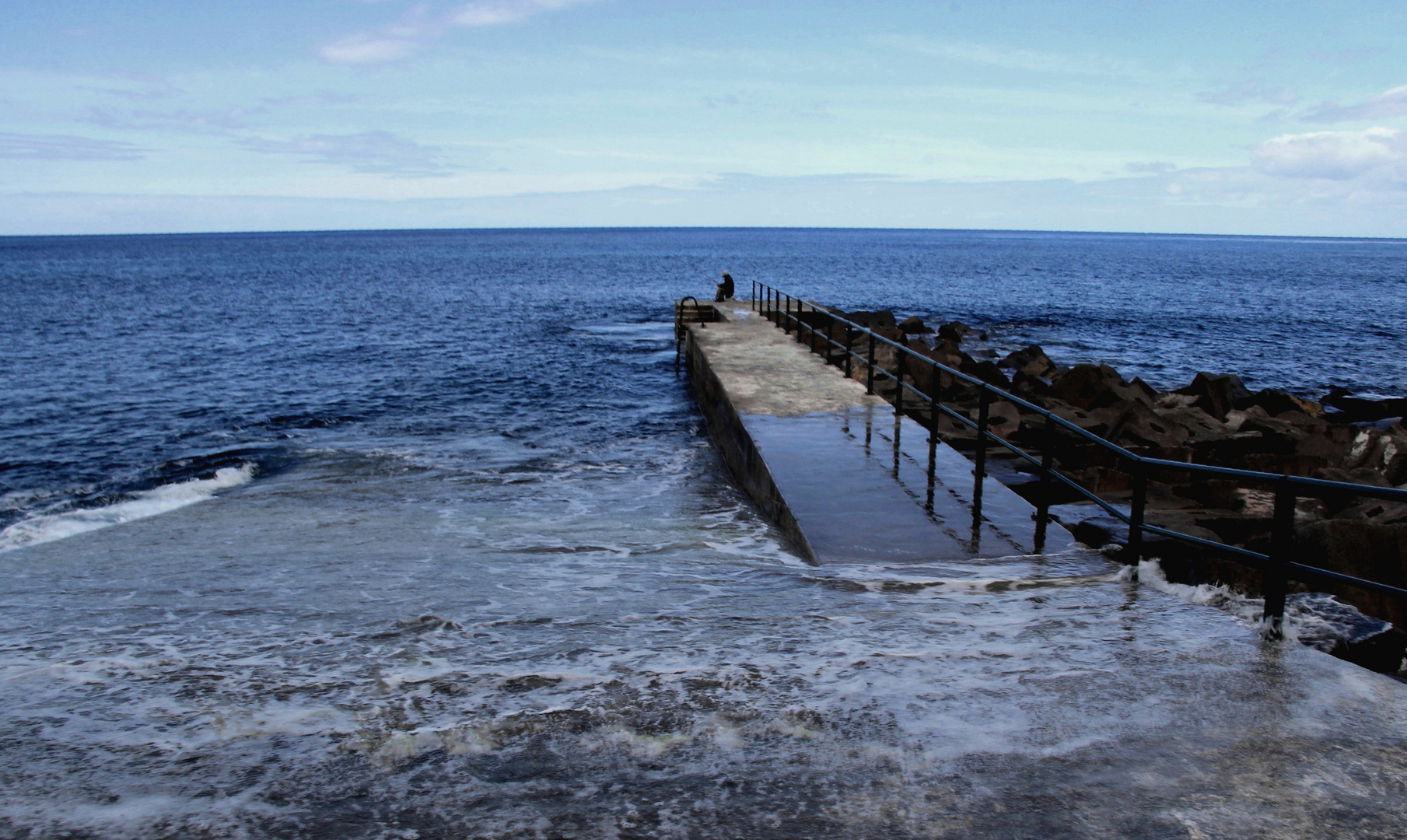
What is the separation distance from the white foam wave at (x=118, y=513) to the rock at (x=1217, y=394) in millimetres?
15837

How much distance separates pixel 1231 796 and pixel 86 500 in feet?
45.0

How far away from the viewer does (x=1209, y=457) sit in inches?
472

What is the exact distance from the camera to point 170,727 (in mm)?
4152

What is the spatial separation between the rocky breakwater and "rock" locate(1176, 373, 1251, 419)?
23 millimetres

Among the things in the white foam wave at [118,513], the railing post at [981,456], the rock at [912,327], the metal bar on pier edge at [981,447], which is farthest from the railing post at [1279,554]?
the rock at [912,327]

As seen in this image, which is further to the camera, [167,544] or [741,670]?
Answer: [167,544]

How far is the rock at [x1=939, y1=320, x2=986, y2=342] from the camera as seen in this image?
2884cm

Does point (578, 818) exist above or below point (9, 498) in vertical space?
above

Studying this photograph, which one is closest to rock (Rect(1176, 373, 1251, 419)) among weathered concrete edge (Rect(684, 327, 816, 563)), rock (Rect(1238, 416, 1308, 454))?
rock (Rect(1238, 416, 1308, 454))

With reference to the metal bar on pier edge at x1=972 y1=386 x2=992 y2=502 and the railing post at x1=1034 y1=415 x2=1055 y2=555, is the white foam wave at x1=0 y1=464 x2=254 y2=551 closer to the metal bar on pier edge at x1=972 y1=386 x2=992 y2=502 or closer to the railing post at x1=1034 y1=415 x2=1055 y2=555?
the metal bar on pier edge at x1=972 y1=386 x2=992 y2=502

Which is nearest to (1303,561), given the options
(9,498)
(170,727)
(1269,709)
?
(1269,709)

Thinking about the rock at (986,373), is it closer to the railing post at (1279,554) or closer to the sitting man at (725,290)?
the sitting man at (725,290)

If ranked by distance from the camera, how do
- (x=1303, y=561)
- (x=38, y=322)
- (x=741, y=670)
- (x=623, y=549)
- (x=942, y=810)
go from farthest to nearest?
(x=38, y=322) → (x=623, y=549) → (x=1303, y=561) → (x=741, y=670) → (x=942, y=810)

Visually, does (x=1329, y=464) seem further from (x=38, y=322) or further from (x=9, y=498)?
(x=38, y=322)
